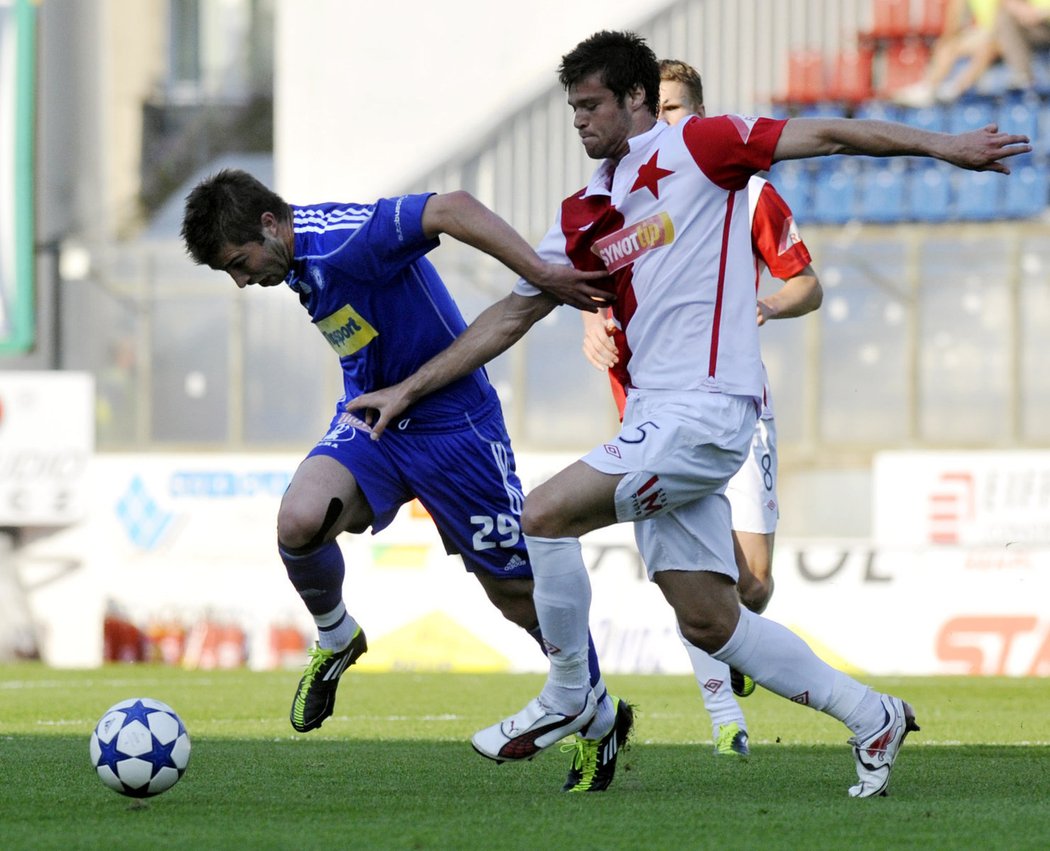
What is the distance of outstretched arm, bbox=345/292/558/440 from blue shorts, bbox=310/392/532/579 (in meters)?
0.13

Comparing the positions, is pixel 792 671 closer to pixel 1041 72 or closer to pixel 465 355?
pixel 465 355

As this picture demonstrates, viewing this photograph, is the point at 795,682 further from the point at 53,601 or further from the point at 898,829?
the point at 53,601

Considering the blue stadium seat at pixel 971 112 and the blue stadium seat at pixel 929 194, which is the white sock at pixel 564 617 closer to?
the blue stadium seat at pixel 929 194

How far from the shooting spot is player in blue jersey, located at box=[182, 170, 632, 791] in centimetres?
576

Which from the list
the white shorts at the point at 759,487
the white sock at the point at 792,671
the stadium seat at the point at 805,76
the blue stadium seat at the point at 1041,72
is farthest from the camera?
the stadium seat at the point at 805,76

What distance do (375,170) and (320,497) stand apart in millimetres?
15814

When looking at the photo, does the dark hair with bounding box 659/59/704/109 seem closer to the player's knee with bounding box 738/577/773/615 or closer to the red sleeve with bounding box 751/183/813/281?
the red sleeve with bounding box 751/183/813/281

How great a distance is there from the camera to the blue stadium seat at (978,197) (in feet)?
60.7

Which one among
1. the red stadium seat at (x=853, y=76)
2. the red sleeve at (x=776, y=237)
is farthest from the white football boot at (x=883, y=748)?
the red stadium seat at (x=853, y=76)

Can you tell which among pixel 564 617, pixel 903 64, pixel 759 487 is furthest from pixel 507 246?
pixel 903 64

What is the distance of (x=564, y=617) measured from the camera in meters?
5.28

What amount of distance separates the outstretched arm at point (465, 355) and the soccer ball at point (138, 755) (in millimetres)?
1178

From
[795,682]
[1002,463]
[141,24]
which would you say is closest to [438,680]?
[1002,463]

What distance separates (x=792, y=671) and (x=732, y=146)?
4.84 feet
